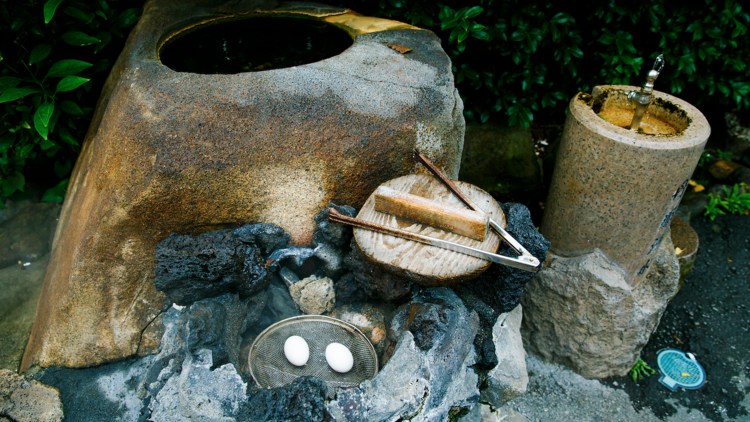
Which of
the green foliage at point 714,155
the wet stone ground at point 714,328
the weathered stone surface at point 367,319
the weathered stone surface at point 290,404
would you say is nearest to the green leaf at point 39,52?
the weathered stone surface at point 367,319

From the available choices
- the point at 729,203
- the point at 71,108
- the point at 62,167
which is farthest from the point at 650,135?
the point at 62,167

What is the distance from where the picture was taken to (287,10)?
3.25 m

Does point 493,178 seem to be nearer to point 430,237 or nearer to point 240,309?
point 430,237

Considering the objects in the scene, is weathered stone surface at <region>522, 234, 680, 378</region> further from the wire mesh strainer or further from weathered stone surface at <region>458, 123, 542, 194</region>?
the wire mesh strainer

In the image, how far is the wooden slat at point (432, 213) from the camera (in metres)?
2.12

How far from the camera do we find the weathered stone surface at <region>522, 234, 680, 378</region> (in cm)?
319

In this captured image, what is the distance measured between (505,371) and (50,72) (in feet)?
10.4

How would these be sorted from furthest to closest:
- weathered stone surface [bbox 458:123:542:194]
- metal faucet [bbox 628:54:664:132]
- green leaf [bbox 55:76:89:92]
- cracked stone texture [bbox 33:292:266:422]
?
weathered stone surface [bbox 458:123:542:194]
green leaf [bbox 55:76:89:92]
metal faucet [bbox 628:54:664:132]
cracked stone texture [bbox 33:292:266:422]

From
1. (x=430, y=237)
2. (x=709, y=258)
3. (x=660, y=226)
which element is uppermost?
(x=430, y=237)

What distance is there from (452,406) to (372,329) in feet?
1.98

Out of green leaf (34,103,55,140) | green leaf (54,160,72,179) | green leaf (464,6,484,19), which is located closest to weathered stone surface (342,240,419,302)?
green leaf (464,6,484,19)

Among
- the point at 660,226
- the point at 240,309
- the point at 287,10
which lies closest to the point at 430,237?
the point at 240,309

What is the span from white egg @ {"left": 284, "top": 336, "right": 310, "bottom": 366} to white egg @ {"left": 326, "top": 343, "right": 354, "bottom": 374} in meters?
0.11

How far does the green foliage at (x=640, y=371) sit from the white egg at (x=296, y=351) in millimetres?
2678
